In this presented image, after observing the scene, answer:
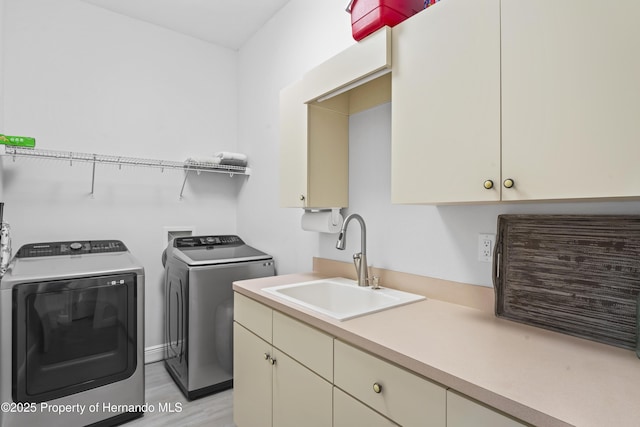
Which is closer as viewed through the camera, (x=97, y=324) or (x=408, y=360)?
(x=408, y=360)

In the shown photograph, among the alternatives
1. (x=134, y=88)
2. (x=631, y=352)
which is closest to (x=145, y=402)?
(x=134, y=88)

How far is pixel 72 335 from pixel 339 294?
1483 mm

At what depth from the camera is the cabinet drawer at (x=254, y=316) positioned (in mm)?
1553

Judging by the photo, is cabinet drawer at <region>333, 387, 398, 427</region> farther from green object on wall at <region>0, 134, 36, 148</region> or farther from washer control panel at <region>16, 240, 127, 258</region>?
green object on wall at <region>0, 134, 36, 148</region>

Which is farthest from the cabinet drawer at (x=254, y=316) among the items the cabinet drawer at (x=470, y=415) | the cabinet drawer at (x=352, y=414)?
the cabinet drawer at (x=470, y=415)

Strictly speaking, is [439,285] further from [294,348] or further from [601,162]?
[601,162]

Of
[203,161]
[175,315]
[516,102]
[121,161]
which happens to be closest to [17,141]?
[121,161]

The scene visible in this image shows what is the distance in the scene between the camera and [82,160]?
7.93ft

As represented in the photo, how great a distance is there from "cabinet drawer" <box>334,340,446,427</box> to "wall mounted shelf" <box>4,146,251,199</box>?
2.12 metres

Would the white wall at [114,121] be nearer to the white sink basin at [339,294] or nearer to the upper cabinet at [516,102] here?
the white sink basin at [339,294]

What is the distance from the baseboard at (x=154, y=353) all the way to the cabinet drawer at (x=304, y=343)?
1.85m

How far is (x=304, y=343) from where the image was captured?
1.31 m

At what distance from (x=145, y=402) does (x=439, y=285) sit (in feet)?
6.70

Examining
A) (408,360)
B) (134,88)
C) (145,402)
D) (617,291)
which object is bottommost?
(145,402)
